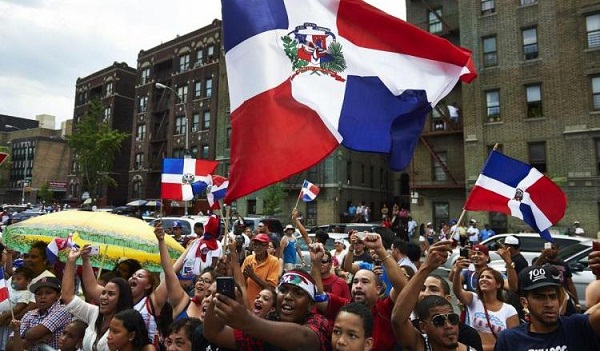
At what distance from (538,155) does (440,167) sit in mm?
5730

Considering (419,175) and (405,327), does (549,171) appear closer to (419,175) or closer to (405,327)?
(419,175)

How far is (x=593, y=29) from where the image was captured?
2239 cm

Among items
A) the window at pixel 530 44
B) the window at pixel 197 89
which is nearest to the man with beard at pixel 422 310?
the window at pixel 530 44

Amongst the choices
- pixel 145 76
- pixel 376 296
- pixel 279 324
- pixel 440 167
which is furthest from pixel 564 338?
pixel 145 76

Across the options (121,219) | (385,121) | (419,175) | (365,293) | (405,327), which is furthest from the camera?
(419,175)

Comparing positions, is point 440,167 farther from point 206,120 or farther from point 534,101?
point 206,120

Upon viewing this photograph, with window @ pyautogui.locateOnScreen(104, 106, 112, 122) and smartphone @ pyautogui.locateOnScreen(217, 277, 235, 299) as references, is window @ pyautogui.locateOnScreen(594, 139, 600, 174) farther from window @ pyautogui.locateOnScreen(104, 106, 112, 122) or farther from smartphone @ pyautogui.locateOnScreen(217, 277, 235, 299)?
window @ pyautogui.locateOnScreen(104, 106, 112, 122)

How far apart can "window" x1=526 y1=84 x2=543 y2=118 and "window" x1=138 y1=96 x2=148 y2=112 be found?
126 ft

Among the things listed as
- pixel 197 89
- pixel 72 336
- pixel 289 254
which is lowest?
pixel 72 336

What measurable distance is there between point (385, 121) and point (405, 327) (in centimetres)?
213

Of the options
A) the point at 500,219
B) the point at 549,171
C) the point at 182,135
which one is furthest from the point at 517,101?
the point at 182,135

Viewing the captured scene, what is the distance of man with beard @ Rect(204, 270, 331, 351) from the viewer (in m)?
2.17

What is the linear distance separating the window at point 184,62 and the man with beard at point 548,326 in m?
43.7

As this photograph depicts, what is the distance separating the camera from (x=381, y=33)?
456 cm
